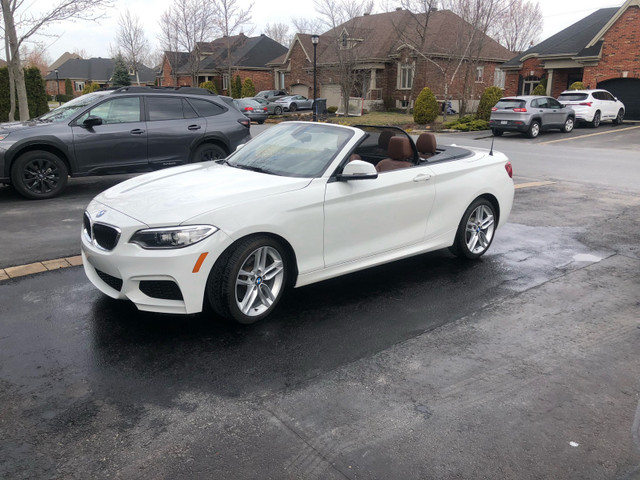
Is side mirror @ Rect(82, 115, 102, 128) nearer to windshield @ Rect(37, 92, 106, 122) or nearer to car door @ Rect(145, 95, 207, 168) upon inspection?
windshield @ Rect(37, 92, 106, 122)

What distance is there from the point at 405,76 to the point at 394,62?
1468mm

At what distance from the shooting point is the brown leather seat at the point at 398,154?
5648 millimetres

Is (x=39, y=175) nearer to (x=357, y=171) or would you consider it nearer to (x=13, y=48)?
(x=357, y=171)

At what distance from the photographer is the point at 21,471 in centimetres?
280

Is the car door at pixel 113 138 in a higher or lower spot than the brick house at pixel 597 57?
lower

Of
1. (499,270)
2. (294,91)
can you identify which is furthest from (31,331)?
(294,91)

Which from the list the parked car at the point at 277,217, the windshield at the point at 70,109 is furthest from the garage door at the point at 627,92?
the windshield at the point at 70,109

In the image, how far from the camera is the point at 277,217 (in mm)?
4426

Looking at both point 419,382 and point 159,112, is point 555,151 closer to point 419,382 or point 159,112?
point 159,112

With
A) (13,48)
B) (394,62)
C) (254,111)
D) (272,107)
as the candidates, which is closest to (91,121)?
(13,48)

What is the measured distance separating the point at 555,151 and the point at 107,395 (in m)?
18.2

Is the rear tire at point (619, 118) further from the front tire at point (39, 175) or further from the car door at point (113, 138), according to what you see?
the front tire at point (39, 175)

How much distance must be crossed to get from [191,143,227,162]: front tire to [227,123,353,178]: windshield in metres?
4.95

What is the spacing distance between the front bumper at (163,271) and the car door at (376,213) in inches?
42.8
